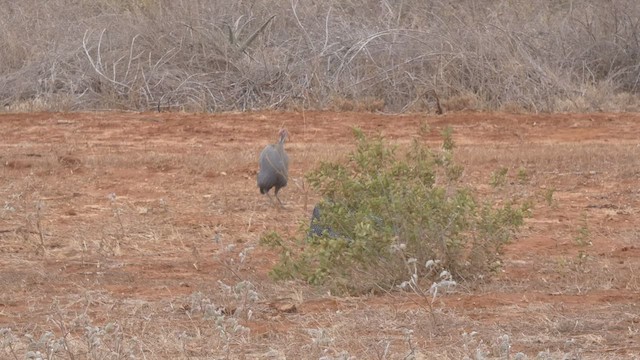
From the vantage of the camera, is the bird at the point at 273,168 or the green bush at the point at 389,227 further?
the bird at the point at 273,168

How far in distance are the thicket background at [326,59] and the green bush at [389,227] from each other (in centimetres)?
758

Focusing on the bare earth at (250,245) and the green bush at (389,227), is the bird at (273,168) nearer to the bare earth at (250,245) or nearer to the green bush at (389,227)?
the bare earth at (250,245)

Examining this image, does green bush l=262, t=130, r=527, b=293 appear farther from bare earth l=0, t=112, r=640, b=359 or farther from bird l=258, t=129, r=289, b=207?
bird l=258, t=129, r=289, b=207

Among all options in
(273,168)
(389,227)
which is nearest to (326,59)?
(273,168)

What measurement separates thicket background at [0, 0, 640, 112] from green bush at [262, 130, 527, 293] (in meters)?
7.58

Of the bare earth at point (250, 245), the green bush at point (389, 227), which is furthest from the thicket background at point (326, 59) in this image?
the green bush at point (389, 227)

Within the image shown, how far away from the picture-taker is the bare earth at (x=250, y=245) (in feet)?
17.0

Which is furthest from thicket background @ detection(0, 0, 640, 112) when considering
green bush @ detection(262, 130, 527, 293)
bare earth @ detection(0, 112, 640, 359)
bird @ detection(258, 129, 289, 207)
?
green bush @ detection(262, 130, 527, 293)

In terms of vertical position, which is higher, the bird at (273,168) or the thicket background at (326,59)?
the bird at (273,168)

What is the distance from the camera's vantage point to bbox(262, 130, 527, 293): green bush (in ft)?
21.1

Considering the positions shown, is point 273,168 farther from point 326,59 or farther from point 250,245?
point 326,59

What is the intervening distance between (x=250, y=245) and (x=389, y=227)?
1.80 meters

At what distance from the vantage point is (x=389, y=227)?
6.46m

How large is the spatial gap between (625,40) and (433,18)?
8.08 feet
